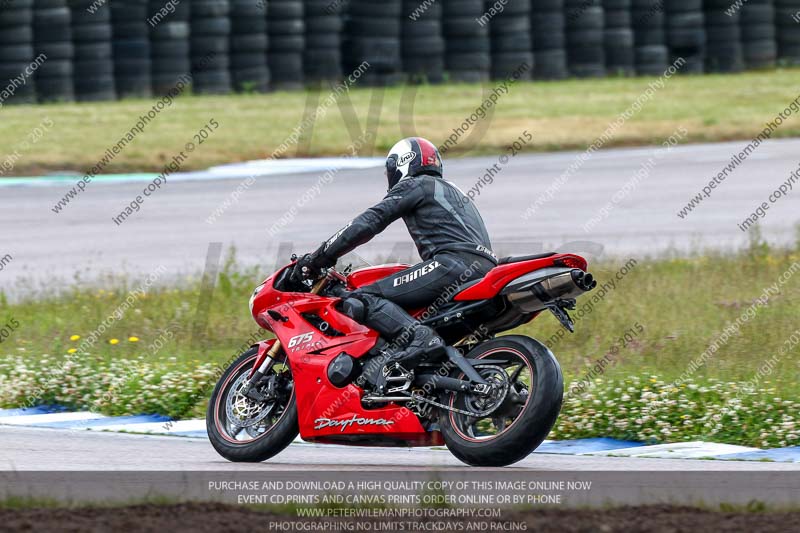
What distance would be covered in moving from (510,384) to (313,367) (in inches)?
48.9

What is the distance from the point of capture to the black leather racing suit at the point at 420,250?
7.30 meters

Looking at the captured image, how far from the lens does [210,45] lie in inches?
1019

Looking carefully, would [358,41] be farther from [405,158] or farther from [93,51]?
[405,158]

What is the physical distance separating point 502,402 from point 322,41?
20702 millimetres

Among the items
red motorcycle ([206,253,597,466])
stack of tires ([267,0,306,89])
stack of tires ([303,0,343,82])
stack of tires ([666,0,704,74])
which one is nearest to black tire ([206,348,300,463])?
red motorcycle ([206,253,597,466])

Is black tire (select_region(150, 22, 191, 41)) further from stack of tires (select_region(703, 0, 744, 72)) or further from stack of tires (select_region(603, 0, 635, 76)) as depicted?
stack of tires (select_region(703, 0, 744, 72))

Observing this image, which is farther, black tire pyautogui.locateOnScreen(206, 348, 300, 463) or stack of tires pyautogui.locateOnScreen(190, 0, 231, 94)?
stack of tires pyautogui.locateOnScreen(190, 0, 231, 94)

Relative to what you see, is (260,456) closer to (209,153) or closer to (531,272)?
(531,272)

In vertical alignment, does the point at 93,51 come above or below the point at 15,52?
below

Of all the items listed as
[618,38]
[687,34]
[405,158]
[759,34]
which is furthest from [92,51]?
[405,158]

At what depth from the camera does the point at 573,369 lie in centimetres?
975

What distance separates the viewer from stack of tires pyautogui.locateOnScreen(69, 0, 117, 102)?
2434 centimetres

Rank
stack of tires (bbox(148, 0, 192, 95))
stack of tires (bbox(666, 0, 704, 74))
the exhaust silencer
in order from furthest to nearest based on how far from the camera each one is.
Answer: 1. stack of tires (bbox(666, 0, 704, 74))
2. stack of tires (bbox(148, 0, 192, 95))
3. the exhaust silencer

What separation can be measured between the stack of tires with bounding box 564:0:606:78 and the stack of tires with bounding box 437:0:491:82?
1999 millimetres
